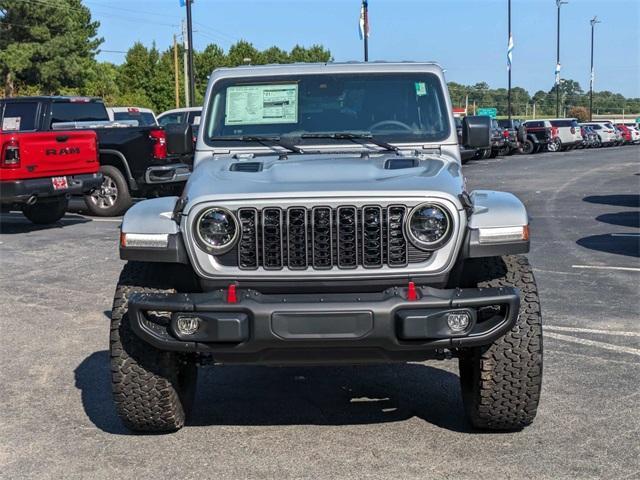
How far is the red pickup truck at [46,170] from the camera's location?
13.1 metres

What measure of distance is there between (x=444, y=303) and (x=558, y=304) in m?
4.37

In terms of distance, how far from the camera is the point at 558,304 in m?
8.41

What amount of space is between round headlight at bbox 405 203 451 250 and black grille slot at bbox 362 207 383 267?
15cm

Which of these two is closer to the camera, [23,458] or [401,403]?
[23,458]

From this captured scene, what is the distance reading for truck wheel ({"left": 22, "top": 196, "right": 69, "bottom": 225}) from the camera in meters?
14.9

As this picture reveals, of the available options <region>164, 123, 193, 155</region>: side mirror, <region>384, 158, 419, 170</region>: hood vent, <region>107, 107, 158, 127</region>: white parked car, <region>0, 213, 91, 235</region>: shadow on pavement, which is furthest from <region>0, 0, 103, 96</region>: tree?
<region>384, 158, 419, 170</region>: hood vent

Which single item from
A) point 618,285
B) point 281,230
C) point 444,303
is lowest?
point 618,285

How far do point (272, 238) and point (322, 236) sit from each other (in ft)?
0.77

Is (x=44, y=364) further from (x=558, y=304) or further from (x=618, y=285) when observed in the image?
(x=618, y=285)

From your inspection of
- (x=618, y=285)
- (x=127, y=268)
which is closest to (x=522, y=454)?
(x=127, y=268)

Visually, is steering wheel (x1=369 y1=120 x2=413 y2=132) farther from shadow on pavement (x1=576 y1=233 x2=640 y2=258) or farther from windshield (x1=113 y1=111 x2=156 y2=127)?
windshield (x1=113 y1=111 x2=156 y2=127)

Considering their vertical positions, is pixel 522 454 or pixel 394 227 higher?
pixel 394 227

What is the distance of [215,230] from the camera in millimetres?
4570

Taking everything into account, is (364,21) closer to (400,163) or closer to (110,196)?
(110,196)
